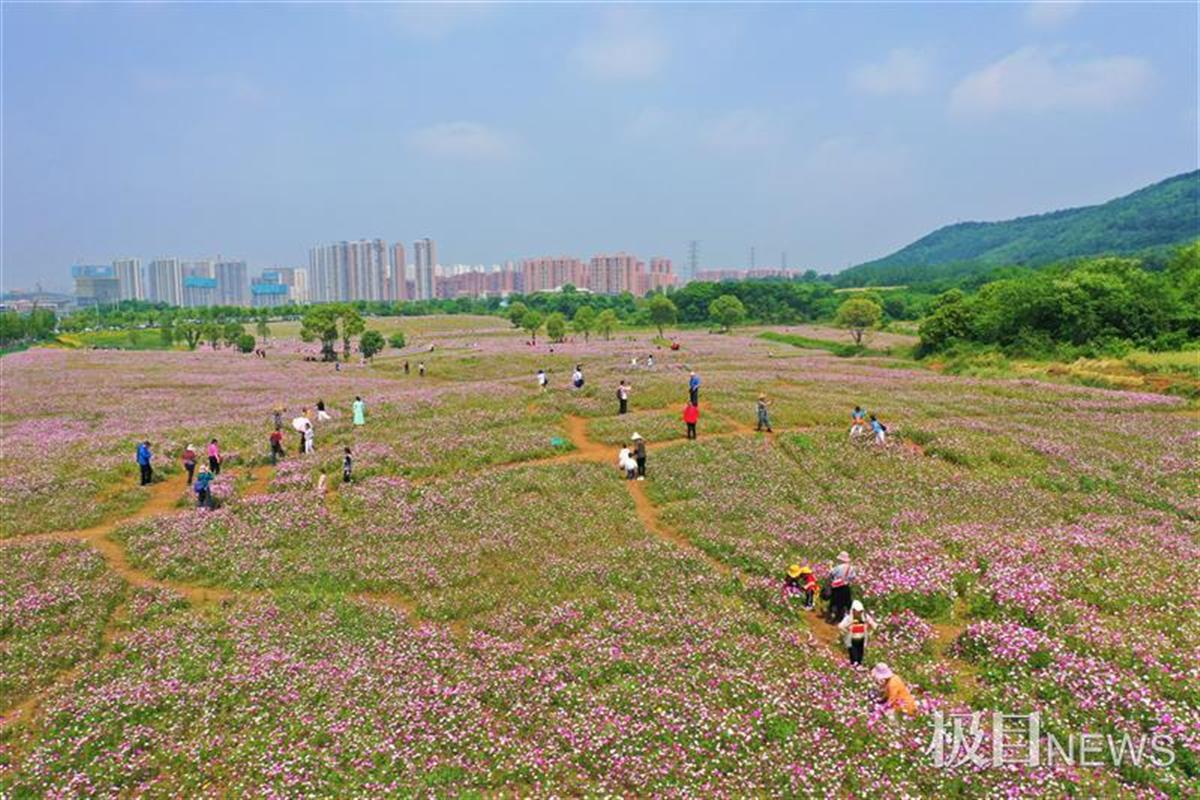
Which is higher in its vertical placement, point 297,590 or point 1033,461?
point 1033,461

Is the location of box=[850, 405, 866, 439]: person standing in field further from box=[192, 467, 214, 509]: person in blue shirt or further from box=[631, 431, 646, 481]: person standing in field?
box=[192, 467, 214, 509]: person in blue shirt

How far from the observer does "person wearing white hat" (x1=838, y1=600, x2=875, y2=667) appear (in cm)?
1496

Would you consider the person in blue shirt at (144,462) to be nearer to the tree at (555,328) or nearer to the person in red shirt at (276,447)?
the person in red shirt at (276,447)

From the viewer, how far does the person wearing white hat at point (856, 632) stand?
1496 cm

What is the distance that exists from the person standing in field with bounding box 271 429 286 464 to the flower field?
614 millimetres

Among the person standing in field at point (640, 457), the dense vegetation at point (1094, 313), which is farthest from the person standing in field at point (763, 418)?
the dense vegetation at point (1094, 313)

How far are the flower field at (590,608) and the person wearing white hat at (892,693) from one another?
0.31 m

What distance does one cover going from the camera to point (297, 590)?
19734 mm

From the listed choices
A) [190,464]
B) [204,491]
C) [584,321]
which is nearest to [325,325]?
[584,321]

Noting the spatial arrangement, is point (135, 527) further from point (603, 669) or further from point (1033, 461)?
point (1033, 461)

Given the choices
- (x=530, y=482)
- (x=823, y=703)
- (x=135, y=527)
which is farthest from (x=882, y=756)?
(x=135, y=527)

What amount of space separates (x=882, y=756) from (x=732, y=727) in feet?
8.71

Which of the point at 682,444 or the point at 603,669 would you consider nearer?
the point at 603,669

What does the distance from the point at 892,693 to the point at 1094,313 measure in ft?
212
